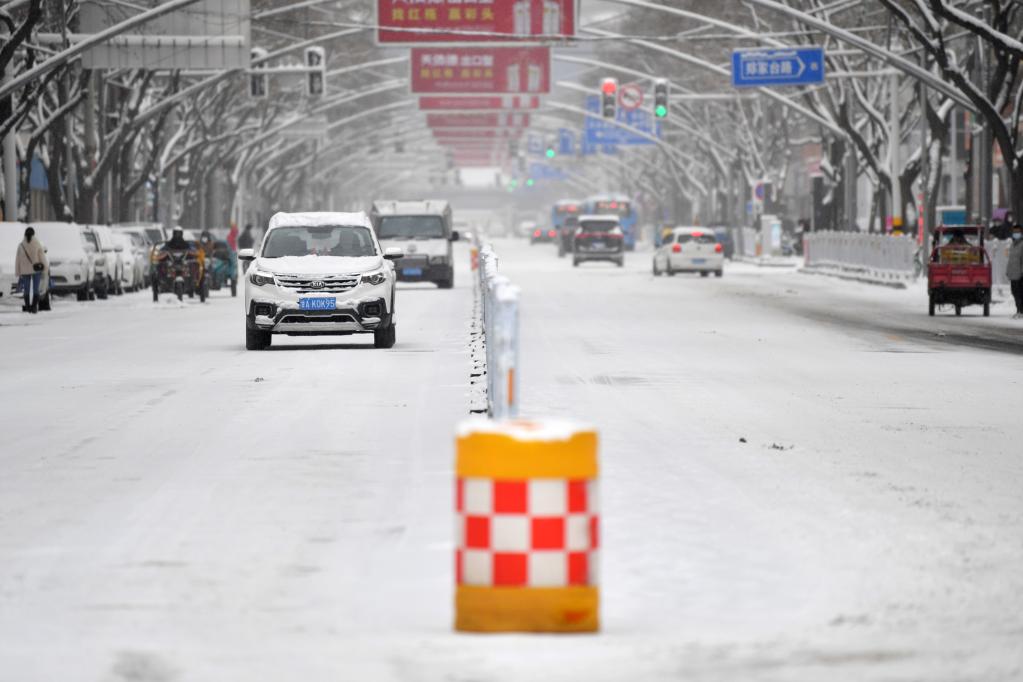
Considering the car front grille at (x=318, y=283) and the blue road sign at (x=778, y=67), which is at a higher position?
the blue road sign at (x=778, y=67)

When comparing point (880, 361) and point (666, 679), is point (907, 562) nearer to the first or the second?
point (666, 679)

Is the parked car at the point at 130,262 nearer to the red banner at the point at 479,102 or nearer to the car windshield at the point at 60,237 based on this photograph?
the car windshield at the point at 60,237

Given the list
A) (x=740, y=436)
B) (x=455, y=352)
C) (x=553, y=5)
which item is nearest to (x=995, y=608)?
(x=740, y=436)

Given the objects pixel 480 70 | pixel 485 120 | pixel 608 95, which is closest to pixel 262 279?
pixel 608 95

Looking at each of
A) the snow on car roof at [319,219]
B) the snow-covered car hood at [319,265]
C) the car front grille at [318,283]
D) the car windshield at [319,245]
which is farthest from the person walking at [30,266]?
the car front grille at [318,283]

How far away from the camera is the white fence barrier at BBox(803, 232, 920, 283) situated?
53719 mm

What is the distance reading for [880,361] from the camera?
24250mm

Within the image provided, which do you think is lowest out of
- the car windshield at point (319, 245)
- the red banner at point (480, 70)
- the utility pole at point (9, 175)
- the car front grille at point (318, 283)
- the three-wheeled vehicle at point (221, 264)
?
the three-wheeled vehicle at point (221, 264)

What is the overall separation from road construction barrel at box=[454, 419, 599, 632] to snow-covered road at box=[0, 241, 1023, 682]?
12 centimetres

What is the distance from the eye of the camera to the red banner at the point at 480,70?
73.3 meters

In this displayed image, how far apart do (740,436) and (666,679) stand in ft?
27.5

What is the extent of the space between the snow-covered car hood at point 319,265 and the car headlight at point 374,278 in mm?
107

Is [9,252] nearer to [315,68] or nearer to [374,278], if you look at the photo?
[315,68]

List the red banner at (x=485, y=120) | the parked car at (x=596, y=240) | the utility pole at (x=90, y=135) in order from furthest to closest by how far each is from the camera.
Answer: the red banner at (x=485, y=120) < the parked car at (x=596, y=240) < the utility pole at (x=90, y=135)
